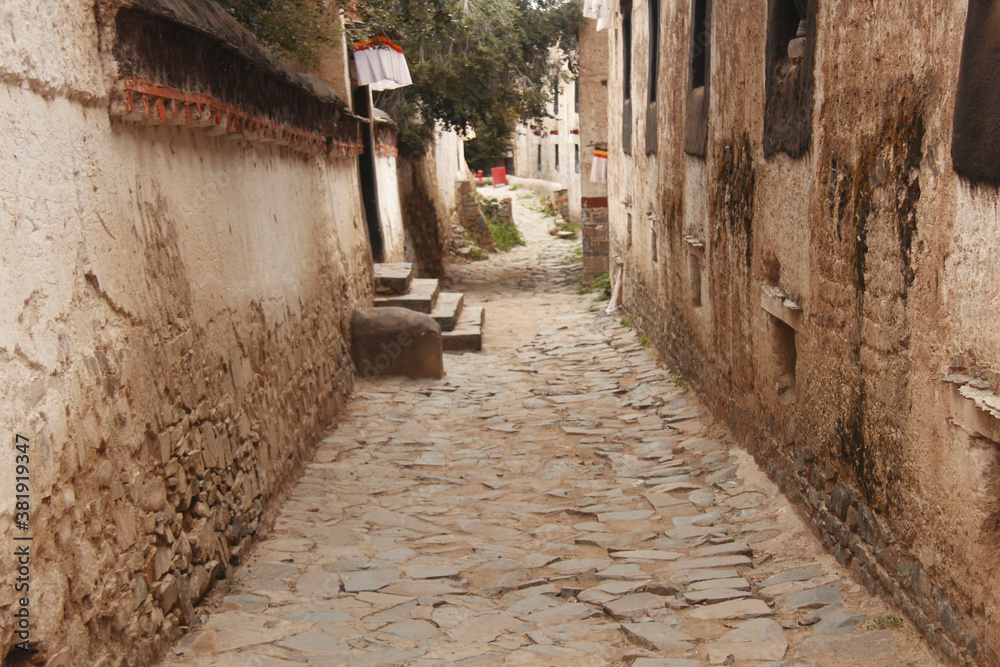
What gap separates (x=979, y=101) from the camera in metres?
2.74

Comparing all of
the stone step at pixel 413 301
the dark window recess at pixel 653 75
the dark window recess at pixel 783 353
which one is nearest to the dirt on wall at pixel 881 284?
the dark window recess at pixel 783 353

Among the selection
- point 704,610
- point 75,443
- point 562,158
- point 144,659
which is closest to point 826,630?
point 704,610

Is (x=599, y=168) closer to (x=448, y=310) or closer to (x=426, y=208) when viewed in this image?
(x=426, y=208)

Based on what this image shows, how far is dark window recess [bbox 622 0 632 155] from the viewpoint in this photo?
11.5 meters

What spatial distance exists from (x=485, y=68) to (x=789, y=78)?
1007cm

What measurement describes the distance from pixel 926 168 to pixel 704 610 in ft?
6.82

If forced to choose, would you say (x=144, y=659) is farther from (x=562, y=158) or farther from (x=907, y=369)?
(x=562, y=158)

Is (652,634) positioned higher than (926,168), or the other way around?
(926,168)

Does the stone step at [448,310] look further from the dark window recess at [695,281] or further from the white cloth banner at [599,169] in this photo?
the white cloth banner at [599,169]

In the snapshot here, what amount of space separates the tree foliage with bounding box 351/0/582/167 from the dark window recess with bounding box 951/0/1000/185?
9438mm

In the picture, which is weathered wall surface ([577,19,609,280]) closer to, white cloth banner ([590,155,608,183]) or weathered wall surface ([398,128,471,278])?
white cloth banner ([590,155,608,183])

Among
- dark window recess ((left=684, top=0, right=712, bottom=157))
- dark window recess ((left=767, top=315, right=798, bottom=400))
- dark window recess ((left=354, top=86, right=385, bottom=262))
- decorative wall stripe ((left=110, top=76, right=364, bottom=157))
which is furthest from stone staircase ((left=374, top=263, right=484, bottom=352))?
dark window recess ((left=767, top=315, right=798, bottom=400))

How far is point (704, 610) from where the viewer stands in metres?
3.94

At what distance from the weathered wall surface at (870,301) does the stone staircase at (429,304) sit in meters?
4.70
